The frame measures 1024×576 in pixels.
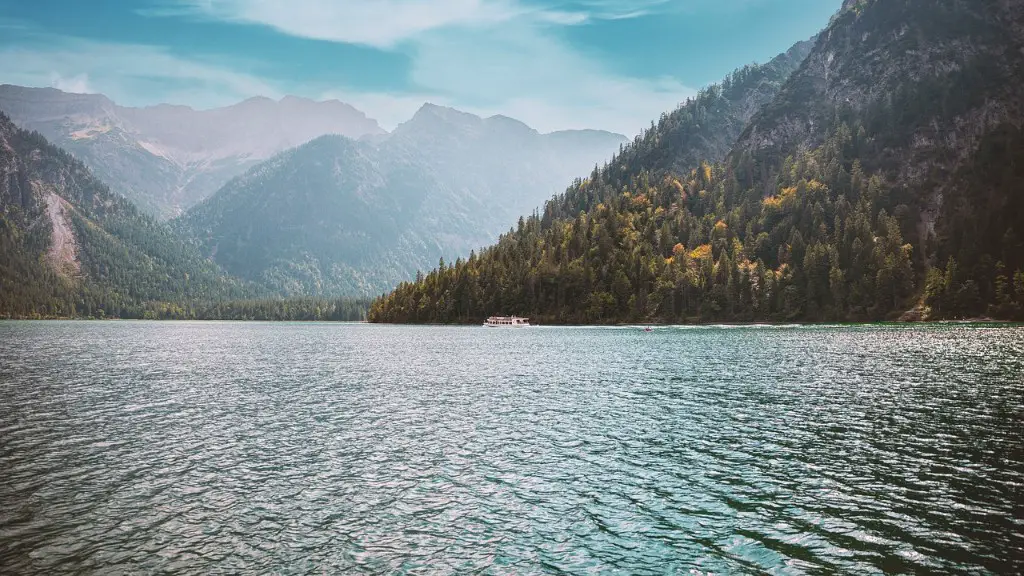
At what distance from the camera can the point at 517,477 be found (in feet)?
110

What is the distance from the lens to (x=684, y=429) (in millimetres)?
46219

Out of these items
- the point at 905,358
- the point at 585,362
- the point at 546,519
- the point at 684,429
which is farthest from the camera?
the point at 585,362

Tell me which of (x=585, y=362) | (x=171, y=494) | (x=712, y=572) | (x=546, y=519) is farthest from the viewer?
(x=585, y=362)

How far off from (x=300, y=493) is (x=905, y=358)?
99569 mm

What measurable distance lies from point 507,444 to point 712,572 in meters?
21.9

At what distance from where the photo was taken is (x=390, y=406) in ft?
192

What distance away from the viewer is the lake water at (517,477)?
2272 centimetres

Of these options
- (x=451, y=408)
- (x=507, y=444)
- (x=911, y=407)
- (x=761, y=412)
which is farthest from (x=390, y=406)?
(x=911, y=407)

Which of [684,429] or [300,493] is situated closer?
[300,493]

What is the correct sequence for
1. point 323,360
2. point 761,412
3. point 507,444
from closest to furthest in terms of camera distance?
point 507,444 < point 761,412 < point 323,360

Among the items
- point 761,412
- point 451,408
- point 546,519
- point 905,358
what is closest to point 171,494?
point 546,519

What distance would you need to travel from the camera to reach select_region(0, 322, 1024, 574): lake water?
22.7 metres

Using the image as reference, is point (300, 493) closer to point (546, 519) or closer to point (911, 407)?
point (546, 519)

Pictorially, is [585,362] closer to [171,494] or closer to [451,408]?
[451,408]
